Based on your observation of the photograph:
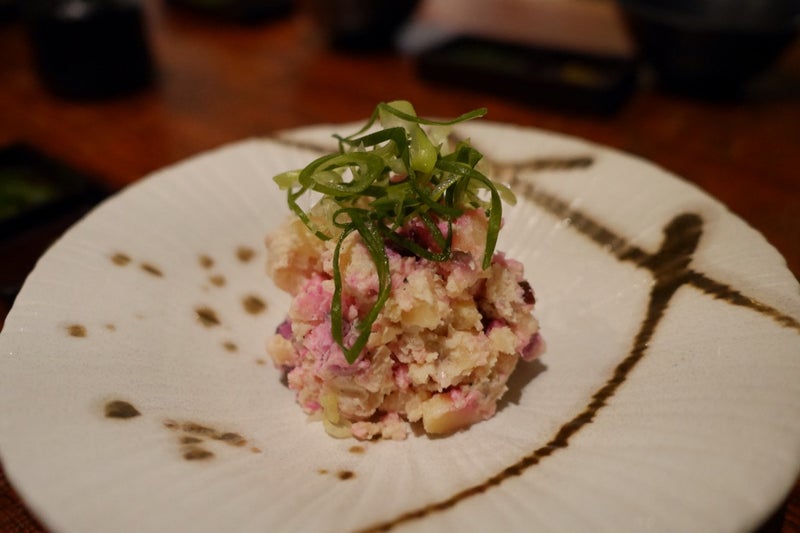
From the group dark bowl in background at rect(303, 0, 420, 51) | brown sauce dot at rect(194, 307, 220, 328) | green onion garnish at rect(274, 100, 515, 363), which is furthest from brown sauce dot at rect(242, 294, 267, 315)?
dark bowl in background at rect(303, 0, 420, 51)

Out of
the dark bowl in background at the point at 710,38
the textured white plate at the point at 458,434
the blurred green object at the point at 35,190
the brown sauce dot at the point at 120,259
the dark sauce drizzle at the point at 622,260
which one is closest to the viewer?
the textured white plate at the point at 458,434

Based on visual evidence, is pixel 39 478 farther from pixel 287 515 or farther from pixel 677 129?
pixel 677 129

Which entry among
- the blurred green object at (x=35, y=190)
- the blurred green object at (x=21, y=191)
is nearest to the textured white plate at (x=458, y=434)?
the blurred green object at (x=35, y=190)

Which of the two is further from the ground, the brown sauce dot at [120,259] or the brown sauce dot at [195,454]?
the brown sauce dot at [120,259]

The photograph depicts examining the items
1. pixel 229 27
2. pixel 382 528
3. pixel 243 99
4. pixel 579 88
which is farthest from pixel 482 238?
pixel 229 27

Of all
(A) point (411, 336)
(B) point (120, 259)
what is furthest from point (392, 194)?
(B) point (120, 259)

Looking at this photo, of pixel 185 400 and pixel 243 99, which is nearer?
pixel 185 400

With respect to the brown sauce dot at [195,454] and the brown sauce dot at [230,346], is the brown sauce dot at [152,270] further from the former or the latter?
the brown sauce dot at [195,454]
